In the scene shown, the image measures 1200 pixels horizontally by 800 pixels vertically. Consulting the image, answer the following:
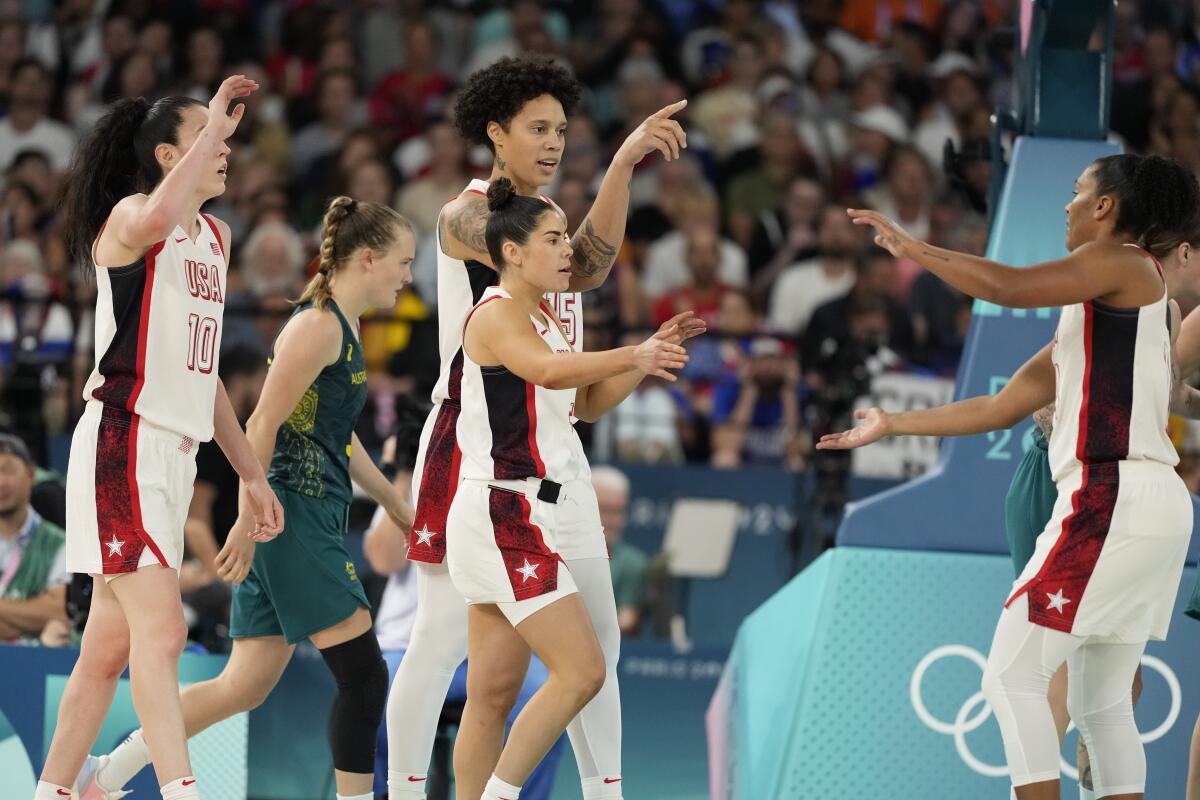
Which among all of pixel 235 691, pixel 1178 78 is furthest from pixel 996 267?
pixel 1178 78

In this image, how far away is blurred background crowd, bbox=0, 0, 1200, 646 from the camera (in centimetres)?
837

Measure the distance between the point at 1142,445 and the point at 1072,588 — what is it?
1.19 feet

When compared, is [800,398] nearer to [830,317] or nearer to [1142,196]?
[830,317]

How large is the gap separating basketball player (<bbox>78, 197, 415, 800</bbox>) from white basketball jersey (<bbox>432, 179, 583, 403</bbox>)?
0.32 meters

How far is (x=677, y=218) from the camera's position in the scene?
1006cm

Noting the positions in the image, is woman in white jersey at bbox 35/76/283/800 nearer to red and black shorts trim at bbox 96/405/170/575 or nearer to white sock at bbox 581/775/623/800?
red and black shorts trim at bbox 96/405/170/575

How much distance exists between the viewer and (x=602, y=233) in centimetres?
435

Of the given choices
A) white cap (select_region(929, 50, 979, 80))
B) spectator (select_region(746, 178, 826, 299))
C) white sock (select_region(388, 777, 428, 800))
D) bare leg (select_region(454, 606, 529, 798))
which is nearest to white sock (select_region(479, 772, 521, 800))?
bare leg (select_region(454, 606, 529, 798))

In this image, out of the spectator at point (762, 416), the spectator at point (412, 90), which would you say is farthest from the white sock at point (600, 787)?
the spectator at point (412, 90)

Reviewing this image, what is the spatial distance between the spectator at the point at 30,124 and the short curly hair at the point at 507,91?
665cm

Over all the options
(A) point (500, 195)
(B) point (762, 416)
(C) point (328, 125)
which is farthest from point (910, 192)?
(A) point (500, 195)

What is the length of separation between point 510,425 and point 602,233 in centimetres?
64

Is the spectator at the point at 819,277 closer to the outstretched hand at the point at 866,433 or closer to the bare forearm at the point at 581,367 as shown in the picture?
the outstretched hand at the point at 866,433

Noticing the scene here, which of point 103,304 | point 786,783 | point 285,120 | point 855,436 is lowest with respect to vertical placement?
point 786,783
